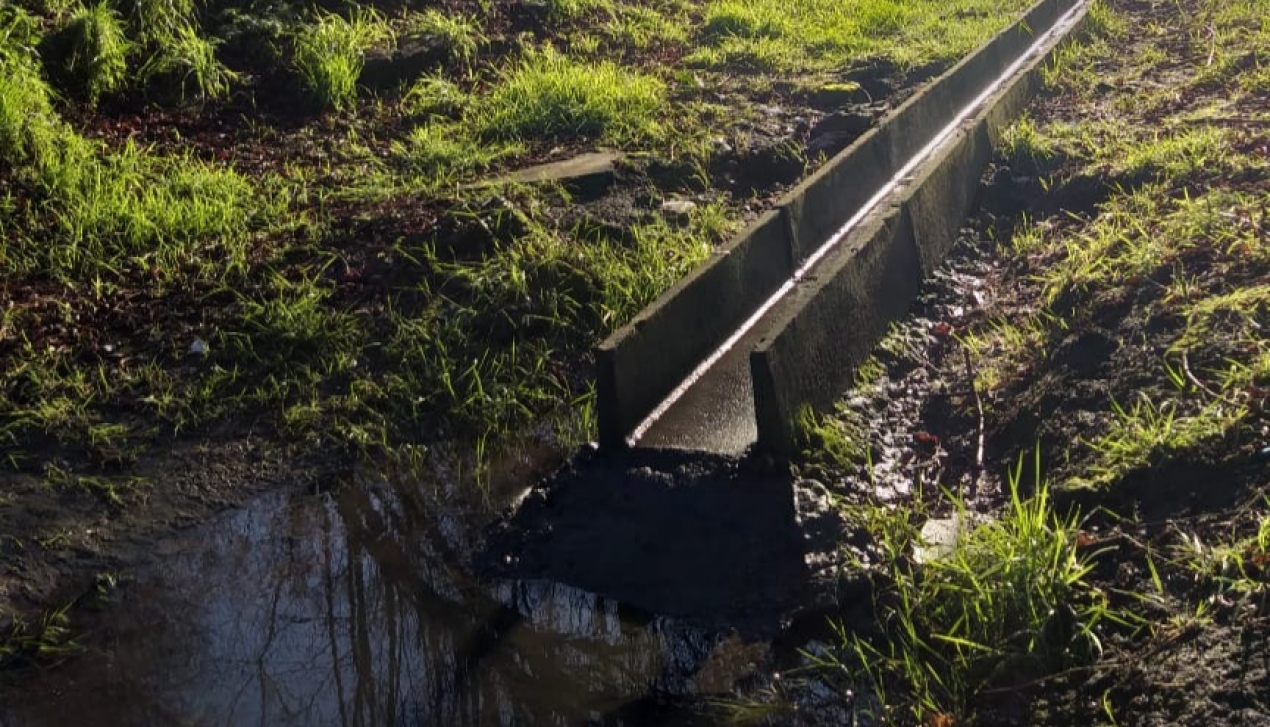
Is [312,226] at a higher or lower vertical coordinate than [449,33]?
lower

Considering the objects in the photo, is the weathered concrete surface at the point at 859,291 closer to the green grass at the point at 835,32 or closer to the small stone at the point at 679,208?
the small stone at the point at 679,208

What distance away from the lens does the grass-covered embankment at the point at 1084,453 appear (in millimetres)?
3457

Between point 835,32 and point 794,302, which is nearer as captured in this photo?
point 794,302

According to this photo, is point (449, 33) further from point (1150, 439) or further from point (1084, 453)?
point (1150, 439)

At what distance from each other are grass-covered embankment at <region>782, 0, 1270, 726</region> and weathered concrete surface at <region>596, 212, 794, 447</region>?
0.68 m

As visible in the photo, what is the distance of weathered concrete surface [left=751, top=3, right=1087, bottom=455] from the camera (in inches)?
185

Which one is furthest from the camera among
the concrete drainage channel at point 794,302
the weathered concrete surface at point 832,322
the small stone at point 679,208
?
the small stone at point 679,208

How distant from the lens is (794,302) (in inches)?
210

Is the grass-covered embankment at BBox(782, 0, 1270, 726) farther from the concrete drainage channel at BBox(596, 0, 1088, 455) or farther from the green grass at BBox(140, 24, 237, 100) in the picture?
the green grass at BBox(140, 24, 237, 100)

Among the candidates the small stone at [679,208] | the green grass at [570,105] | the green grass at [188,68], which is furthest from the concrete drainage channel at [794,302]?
the green grass at [188,68]

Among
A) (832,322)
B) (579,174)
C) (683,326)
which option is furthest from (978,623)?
(579,174)

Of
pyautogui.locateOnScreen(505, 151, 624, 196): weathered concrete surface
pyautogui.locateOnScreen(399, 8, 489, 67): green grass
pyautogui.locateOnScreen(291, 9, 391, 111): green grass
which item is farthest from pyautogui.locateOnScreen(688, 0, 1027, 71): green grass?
pyautogui.locateOnScreen(505, 151, 624, 196): weathered concrete surface

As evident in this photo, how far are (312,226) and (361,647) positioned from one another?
3053 mm

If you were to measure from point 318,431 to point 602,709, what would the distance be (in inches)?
80.9
